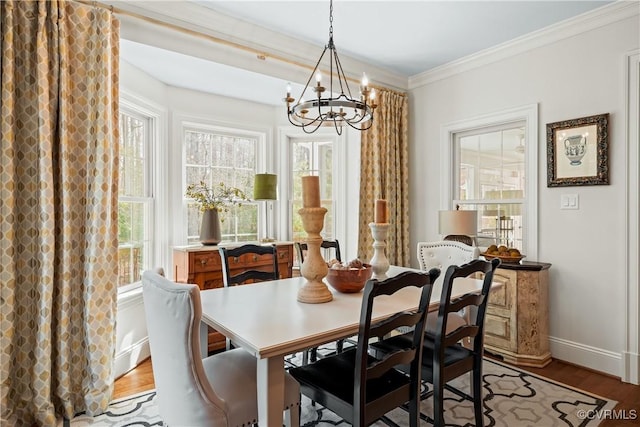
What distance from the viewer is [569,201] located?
117 inches

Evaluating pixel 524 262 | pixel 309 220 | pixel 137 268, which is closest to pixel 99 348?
pixel 137 268

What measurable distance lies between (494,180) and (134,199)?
3371mm

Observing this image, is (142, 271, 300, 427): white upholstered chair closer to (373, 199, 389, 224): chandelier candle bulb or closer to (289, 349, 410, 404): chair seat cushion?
(289, 349, 410, 404): chair seat cushion

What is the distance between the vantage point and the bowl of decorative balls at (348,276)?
2035 millimetres

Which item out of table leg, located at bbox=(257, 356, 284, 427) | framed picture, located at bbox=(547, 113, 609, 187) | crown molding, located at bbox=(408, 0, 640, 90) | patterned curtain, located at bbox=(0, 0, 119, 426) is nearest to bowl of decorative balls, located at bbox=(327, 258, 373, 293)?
table leg, located at bbox=(257, 356, 284, 427)

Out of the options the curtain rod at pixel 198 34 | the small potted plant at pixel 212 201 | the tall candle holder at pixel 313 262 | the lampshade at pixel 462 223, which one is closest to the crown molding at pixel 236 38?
the curtain rod at pixel 198 34

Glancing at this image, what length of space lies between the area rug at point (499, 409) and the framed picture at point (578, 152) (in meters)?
1.58

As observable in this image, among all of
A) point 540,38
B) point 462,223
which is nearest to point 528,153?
point 462,223

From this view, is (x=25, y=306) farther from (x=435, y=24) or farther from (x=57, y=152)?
(x=435, y=24)

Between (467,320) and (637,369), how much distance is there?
4.36ft

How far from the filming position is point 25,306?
2084mm

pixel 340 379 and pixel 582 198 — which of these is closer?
pixel 340 379

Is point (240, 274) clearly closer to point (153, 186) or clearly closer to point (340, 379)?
point (340, 379)

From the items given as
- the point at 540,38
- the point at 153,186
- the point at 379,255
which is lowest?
the point at 379,255
